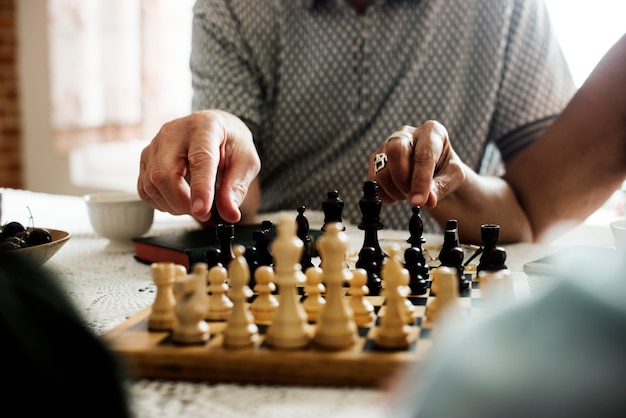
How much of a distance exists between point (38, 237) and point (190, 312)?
0.46 meters

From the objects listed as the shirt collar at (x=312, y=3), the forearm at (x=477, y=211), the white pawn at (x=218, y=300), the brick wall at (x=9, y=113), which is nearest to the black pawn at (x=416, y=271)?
the white pawn at (x=218, y=300)

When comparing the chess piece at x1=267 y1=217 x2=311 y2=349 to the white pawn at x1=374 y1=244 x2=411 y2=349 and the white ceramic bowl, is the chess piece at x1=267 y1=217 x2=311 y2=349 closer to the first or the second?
the white pawn at x1=374 y1=244 x2=411 y2=349

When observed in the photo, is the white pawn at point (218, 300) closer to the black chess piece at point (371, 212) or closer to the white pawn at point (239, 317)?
the white pawn at point (239, 317)

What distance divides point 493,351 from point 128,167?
4.82m

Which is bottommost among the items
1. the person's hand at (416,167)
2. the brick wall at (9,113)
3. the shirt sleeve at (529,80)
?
the brick wall at (9,113)

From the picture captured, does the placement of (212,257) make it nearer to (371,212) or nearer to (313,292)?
(313,292)

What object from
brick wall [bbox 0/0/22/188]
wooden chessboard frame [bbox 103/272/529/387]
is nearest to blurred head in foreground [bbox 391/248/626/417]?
wooden chessboard frame [bbox 103/272/529/387]

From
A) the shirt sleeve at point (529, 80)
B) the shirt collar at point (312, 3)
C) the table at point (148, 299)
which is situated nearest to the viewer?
the table at point (148, 299)

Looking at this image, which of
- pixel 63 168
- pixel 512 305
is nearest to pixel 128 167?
pixel 63 168

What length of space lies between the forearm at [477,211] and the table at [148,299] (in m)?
0.06

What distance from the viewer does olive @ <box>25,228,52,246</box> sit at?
107 centimetres

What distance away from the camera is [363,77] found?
2.04 meters

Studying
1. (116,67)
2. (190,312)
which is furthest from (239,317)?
(116,67)

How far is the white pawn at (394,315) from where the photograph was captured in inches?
27.6
